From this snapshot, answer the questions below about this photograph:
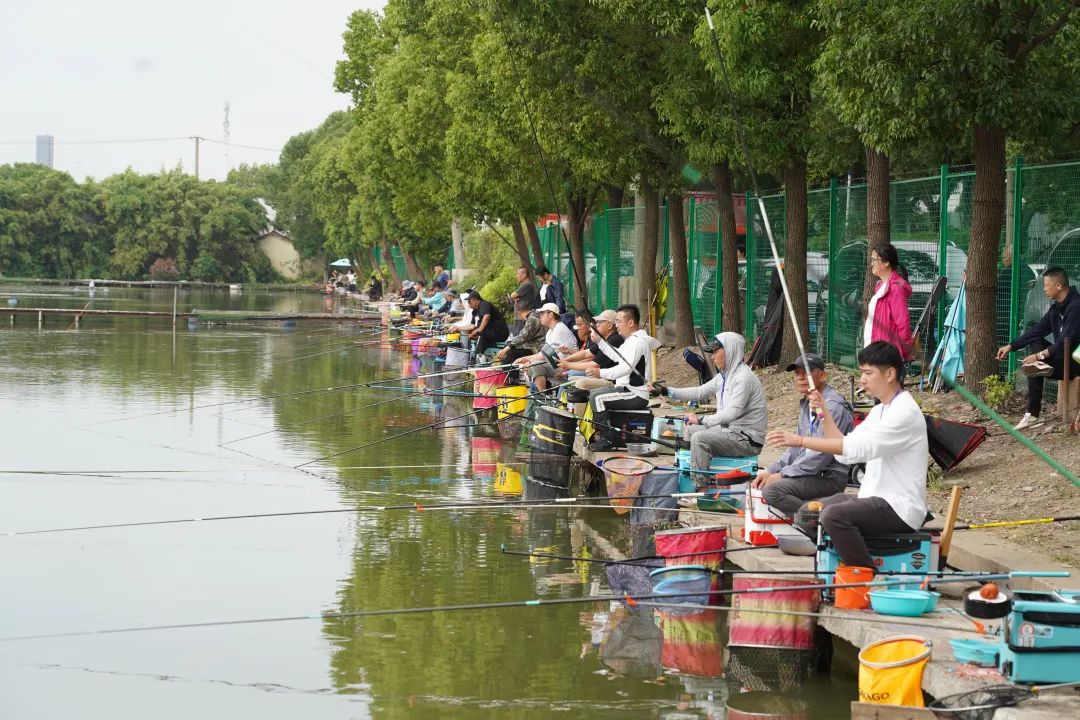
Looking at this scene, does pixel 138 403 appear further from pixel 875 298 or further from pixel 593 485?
pixel 875 298

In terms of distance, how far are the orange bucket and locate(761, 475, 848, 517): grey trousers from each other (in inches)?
48.1

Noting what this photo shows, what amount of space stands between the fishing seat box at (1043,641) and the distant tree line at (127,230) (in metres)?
101

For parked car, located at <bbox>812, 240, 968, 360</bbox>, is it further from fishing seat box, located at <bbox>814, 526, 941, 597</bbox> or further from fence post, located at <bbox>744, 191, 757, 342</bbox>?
fishing seat box, located at <bbox>814, 526, 941, 597</bbox>

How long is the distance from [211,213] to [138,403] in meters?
86.1

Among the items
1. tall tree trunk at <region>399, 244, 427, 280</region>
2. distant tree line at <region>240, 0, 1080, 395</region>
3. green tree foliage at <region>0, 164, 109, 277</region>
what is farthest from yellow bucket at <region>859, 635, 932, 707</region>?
green tree foliage at <region>0, 164, 109, 277</region>

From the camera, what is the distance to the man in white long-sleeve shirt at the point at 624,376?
13.0 m

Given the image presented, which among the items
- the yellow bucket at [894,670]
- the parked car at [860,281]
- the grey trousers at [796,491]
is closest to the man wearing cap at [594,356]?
the parked car at [860,281]

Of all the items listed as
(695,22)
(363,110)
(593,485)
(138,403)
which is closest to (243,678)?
(593,485)

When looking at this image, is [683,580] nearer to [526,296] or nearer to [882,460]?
[882,460]

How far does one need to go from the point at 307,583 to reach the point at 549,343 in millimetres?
8083

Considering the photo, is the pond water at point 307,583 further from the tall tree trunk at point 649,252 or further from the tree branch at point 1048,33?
the tall tree trunk at point 649,252

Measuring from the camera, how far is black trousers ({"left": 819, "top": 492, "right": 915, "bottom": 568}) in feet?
24.5

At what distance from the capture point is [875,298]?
37.1 feet

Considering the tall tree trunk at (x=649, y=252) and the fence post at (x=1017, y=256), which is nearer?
the fence post at (x=1017, y=256)
